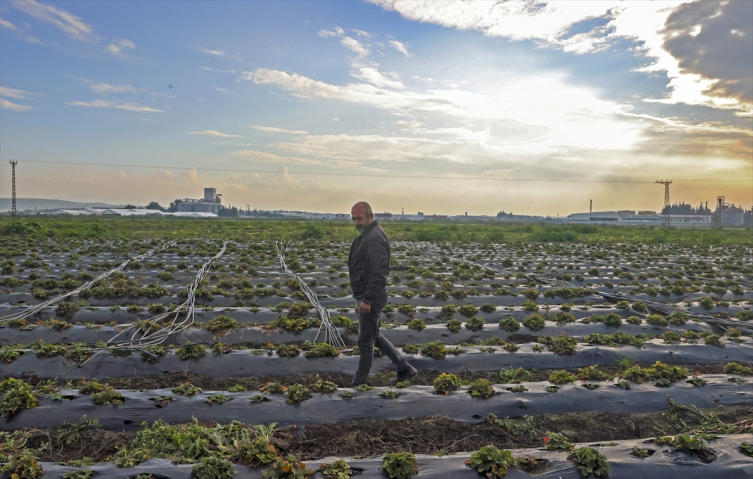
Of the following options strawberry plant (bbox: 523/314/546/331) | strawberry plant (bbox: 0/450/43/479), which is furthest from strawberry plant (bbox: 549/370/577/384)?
strawberry plant (bbox: 0/450/43/479)

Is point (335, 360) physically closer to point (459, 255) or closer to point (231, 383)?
point (231, 383)

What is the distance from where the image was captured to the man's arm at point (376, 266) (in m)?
5.10

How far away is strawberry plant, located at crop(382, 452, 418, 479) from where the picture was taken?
3.63 m

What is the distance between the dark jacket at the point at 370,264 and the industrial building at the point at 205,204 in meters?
127

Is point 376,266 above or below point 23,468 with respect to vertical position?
above

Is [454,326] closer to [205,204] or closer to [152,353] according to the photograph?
[152,353]

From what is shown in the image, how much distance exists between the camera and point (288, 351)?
6.49 m

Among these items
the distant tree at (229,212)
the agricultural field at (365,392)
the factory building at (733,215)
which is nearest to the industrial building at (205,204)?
the distant tree at (229,212)

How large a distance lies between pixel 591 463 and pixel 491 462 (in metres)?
0.88

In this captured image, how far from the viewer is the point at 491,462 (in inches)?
145

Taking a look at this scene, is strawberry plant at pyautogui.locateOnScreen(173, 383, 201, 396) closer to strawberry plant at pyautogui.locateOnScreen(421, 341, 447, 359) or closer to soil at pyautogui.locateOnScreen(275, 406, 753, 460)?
soil at pyautogui.locateOnScreen(275, 406, 753, 460)

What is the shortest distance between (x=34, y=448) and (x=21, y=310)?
6887 mm

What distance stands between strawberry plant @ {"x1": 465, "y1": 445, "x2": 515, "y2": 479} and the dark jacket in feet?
6.57

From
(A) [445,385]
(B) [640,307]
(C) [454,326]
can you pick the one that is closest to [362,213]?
(A) [445,385]
